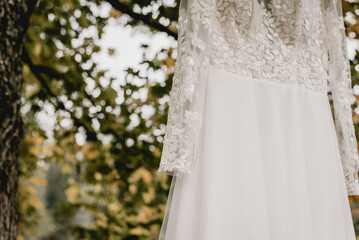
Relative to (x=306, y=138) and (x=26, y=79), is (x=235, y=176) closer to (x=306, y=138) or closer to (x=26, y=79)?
(x=306, y=138)

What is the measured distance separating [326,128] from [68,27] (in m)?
2.46

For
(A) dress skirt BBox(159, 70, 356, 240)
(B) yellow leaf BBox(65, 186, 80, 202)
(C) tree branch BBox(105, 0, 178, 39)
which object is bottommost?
(A) dress skirt BBox(159, 70, 356, 240)

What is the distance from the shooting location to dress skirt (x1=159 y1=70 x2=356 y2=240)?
1.58 metres

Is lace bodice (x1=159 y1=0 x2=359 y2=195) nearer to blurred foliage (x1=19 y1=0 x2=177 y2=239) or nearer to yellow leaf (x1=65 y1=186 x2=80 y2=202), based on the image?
blurred foliage (x1=19 y1=0 x2=177 y2=239)

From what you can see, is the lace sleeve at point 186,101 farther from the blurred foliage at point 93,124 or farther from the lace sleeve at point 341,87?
the blurred foliage at point 93,124

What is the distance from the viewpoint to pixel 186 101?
5.33ft

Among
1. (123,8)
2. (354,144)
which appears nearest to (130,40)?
(123,8)

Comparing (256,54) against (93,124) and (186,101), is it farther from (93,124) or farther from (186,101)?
(93,124)

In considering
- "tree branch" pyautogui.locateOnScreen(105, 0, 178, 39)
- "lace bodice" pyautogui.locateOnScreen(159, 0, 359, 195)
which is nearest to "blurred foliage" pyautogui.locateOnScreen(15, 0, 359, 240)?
"tree branch" pyautogui.locateOnScreen(105, 0, 178, 39)

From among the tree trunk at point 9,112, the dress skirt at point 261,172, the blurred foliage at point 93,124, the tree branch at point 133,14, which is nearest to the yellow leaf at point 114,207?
the blurred foliage at point 93,124

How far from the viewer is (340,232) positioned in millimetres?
1755

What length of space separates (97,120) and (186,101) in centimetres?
190

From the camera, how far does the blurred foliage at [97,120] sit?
3139mm

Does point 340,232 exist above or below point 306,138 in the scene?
below
